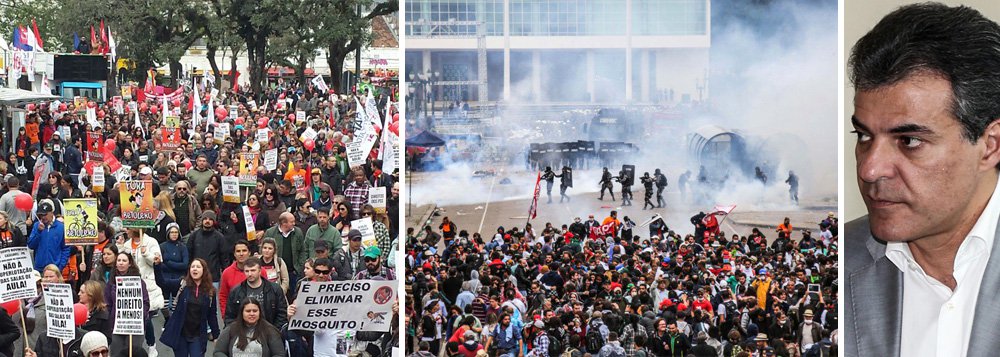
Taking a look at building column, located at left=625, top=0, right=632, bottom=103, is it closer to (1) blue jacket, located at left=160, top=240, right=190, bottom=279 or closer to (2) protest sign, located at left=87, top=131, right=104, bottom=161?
(1) blue jacket, located at left=160, top=240, right=190, bottom=279

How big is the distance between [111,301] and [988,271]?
5.45 meters

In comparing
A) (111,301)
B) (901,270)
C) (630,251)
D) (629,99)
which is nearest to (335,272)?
(111,301)

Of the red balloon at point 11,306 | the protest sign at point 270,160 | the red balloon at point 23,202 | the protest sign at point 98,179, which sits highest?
the protest sign at point 270,160

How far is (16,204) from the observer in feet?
27.9

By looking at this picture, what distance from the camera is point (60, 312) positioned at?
19.6 ft

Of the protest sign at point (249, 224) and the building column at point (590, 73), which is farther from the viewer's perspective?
the protest sign at point (249, 224)

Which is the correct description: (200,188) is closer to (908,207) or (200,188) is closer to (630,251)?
(630,251)

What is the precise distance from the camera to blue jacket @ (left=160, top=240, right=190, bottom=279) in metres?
7.15

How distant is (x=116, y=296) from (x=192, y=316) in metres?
0.45

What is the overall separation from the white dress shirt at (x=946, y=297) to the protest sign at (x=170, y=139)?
34.5 ft

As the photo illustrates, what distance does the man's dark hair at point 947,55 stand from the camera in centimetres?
172

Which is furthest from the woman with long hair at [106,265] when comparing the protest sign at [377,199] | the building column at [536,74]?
the building column at [536,74]

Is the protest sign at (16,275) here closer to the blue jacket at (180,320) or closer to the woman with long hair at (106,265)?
the woman with long hair at (106,265)

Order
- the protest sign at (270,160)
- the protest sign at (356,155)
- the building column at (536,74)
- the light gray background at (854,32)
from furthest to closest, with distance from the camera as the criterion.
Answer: the protest sign at (270,160), the protest sign at (356,155), the building column at (536,74), the light gray background at (854,32)
